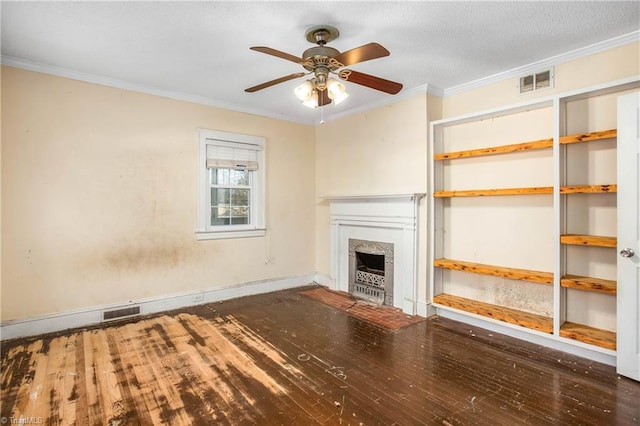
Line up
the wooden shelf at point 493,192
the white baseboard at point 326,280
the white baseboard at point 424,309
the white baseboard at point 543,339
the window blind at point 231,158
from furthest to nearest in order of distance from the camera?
the white baseboard at point 326,280 < the window blind at point 231,158 < the white baseboard at point 424,309 < the wooden shelf at point 493,192 < the white baseboard at point 543,339

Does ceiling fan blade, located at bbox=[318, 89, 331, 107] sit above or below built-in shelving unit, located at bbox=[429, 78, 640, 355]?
above

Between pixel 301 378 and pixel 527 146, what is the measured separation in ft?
9.54

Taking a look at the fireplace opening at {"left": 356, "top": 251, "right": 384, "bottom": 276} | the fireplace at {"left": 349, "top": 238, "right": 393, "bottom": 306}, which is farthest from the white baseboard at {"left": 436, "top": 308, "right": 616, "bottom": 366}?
the fireplace opening at {"left": 356, "top": 251, "right": 384, "bottom": 276}

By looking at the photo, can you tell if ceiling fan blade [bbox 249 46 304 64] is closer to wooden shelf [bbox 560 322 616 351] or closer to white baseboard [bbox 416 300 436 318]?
white baseboard [bbox 416 300 436 318]

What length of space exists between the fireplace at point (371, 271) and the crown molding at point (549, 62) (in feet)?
6.93

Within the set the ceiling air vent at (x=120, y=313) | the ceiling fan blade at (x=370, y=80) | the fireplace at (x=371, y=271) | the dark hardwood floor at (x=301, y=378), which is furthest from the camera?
the fireplace at (x=371, y=271)

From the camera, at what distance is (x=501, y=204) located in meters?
3.44

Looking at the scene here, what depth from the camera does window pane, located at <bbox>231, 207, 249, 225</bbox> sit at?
462 cm

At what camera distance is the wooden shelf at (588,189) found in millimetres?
2512

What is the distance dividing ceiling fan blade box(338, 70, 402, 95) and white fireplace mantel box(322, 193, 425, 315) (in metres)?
1.56

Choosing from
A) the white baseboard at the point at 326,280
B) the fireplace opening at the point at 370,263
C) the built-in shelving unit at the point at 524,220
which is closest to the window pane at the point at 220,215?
the white baseboard at the point at 326,280

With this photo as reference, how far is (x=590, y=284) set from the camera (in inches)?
104

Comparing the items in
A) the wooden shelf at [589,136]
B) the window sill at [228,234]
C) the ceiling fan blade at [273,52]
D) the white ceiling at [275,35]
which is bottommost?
the window sill at [228,234]

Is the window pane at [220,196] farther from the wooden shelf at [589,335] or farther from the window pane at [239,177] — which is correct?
the wooden shelf at [589,335]
